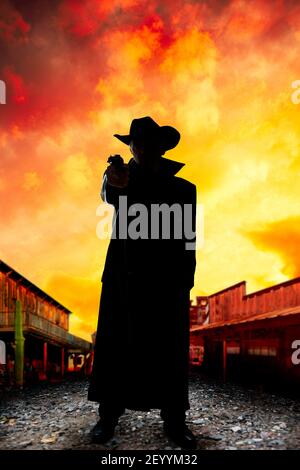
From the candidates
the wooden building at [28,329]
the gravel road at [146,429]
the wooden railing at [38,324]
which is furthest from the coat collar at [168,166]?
the wooden railing at [38,324]

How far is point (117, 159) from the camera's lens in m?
3.36

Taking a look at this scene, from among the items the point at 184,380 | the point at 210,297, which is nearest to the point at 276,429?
the point at 184,380

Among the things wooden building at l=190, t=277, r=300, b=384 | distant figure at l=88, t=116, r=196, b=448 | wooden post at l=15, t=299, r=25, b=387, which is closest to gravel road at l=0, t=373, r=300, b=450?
distant figure at l=88, t=116, r=196, b=448

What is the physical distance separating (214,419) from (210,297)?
57.4 feet

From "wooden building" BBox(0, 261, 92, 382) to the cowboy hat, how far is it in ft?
36.2

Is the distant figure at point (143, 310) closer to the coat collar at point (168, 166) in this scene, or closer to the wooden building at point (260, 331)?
the coat collar at point (168, 166)

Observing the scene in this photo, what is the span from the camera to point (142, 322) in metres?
3.42

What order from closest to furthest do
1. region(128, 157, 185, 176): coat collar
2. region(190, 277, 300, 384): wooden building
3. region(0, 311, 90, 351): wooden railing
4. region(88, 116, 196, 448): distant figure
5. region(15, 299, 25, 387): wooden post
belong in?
region(88, 116, 196, 448): distant figure < region(128, 157, 185, 176): coat collar < region(190, 277, 300, 384): wooden building < region(15, 299, 25, 387): wooden post < region(0, 311, 90, 351): wooden railing

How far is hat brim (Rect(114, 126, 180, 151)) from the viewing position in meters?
3.55

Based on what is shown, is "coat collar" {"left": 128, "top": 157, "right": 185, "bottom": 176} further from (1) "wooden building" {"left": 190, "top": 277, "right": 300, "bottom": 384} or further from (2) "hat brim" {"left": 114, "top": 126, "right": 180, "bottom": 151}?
(1) "wooden building" {"left": 190, "top": 277, "right": 300, "bottom": 384}

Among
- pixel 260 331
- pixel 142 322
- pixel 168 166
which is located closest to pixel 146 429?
pixel 142 322

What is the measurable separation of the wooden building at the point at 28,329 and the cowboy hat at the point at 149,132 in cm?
1102

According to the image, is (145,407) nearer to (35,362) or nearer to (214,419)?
(214,419)
